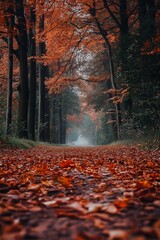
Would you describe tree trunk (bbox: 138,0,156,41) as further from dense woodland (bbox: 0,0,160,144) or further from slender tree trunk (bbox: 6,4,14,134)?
slender tree trunk (bbox: 6,4,14,134)

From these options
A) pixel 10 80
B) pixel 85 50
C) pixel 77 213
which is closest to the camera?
pixel 77 213

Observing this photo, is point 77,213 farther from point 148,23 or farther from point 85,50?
point 85,50

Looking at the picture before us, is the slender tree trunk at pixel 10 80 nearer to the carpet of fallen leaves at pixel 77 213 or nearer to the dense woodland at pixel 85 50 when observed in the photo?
the dense woodland at pixel 85 50

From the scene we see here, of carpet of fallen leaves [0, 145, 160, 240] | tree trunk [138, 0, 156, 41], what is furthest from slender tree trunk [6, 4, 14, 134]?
carpet of fallen leaves [0, 145, 160, 240]

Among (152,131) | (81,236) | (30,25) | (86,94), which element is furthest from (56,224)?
(86,94)

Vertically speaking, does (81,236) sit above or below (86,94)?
below

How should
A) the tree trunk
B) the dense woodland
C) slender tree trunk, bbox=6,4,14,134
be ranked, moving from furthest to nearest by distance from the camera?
1. slender tree trunk, bbox=6,4,14,134
2. the tree trunk
3. the dense woodland

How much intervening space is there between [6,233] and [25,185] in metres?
1.78

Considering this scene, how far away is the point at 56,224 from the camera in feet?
5.33

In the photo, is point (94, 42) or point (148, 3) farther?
point (94, 42)

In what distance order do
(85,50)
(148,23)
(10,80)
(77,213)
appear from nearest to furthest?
(77,213)
(148,23)
(10,80)
(85,50)

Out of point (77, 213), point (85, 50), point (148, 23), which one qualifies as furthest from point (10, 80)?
point (77, 213)

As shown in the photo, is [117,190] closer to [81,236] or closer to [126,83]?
[81,236]

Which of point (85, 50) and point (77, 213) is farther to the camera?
point (85, 50)
